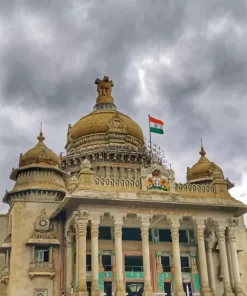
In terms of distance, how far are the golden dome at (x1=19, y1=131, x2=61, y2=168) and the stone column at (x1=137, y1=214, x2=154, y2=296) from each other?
35.7 feet

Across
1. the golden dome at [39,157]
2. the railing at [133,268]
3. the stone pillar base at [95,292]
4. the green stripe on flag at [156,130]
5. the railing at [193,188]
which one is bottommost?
the stone pillar base at [95,292]

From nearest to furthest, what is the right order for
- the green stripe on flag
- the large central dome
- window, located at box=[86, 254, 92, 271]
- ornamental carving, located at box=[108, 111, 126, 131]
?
window, located at box=[86, 254, 92, 271], the green stripe on flag, the large central dome, ornamental carving, located at box=[108, 111, 126, 131]

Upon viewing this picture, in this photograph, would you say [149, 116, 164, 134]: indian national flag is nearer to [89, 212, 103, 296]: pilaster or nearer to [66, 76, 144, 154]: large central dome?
[66, 76, 144, 154]: large central dome

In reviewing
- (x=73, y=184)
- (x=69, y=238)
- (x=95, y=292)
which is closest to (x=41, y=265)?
(x=69, y=238)

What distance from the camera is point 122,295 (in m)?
32.0

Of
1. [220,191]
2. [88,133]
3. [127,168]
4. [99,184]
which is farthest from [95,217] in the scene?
[88,133]

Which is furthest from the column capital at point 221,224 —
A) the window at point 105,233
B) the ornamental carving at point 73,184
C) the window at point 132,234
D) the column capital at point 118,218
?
the ornamental carving at point 73,184

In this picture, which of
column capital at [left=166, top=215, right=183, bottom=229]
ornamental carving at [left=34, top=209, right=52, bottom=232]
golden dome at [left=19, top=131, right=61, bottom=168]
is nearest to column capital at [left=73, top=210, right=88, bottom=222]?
ornamental carving at [left=34, top=209, right=52, bottom=232]

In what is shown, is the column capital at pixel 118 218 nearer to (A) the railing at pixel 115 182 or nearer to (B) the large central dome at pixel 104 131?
(A) the railing at pixel 115 182

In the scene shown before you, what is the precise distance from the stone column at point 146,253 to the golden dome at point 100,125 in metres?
18.0

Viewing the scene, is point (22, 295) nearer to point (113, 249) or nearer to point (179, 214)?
point (113, 249)

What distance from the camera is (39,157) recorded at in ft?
136

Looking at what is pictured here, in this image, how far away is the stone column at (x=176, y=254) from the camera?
110 ft

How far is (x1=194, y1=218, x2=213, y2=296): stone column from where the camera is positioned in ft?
112
